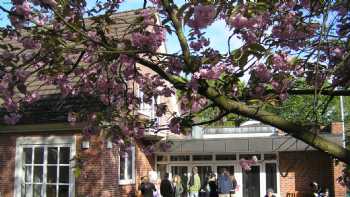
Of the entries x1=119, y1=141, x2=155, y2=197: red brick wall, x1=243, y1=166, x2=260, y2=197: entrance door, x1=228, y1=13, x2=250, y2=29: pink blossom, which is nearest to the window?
x1=119, y1=141, x2=155, y2=197: red brick wall

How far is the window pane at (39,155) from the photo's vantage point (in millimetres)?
18188

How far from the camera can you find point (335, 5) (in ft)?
16.6

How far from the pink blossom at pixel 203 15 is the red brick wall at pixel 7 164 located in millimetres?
→ 15364

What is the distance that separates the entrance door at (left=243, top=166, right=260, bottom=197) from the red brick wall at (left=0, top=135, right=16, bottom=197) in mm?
9507

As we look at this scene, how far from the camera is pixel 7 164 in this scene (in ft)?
60.7

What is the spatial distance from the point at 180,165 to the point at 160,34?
18804mm

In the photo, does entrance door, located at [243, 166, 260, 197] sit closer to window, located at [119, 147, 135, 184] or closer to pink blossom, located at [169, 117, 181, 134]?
window, located at [119, 147, 135, 184]

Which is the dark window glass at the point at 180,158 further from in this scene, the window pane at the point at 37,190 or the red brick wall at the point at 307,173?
the window pane at the point at 37,190

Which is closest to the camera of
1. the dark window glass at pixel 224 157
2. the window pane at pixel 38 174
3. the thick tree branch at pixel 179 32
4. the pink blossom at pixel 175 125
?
the thick tree branch at pixel 179 32

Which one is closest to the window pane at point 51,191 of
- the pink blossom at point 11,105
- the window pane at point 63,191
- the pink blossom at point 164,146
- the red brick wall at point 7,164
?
the window pane at point 63,191

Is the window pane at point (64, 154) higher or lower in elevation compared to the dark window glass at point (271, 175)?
higher

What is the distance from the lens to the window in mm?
18578

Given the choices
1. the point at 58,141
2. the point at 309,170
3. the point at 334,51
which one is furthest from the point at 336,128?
the point at 334,51

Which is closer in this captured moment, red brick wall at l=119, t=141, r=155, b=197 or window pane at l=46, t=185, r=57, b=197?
window pane at l=46, t=185, r=57, b=197
